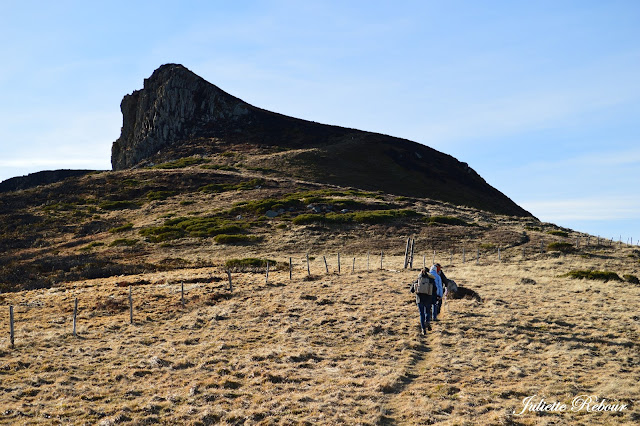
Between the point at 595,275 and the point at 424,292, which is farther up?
the point at 424,292

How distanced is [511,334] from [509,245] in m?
30.4

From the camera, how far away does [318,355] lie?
16703 millimetres

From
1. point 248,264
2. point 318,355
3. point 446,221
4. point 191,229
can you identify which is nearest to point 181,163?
point 191,229

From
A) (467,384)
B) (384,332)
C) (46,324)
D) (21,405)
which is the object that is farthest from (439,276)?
(46,324)

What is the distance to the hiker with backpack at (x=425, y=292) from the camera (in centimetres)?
1753

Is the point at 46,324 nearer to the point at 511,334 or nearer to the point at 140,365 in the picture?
the point at 140,365

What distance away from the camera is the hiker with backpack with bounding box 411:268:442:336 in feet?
57.5

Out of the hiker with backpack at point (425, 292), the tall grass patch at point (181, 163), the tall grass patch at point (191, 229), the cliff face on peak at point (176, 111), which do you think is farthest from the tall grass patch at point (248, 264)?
the cliff face on peak at point (176, 111)

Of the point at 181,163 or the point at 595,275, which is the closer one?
the point at 595,275

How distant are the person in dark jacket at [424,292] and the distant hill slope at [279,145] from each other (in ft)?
227

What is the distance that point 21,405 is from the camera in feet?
41.7

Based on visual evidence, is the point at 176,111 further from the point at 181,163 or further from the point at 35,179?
the point at 35,179

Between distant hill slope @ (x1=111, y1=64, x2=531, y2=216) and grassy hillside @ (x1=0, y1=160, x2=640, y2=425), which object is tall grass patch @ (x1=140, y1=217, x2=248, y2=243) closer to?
grassy hillside @ (x1=0, y1=160, x2=640, y2=425)
